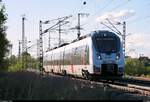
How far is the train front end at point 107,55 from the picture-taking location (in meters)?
33.7

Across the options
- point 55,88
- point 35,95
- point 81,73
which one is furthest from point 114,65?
point 35,95

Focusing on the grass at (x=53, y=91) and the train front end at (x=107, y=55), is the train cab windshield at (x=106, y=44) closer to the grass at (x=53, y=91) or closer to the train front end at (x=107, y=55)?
the train front end at (x=107, y=55)

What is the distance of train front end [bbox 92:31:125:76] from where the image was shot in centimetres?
3366

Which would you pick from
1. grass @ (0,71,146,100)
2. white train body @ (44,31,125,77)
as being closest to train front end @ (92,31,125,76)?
white train body @ (44,31,125,77)

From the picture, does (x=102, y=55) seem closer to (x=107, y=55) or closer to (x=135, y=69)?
(x=107, y=55)

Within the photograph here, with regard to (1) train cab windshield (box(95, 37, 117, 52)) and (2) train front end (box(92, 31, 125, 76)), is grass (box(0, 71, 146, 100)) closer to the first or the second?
(2) train front end (box(92, 31, 125, 76))

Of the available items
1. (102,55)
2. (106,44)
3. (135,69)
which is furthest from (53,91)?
(135,69)

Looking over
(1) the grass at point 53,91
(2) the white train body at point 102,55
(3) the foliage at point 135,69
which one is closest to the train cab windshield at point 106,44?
(2) the white train body at point 102,55

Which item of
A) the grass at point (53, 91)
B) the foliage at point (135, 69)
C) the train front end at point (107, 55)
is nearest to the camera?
the grass at point (53, 91)

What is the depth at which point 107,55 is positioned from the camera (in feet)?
111

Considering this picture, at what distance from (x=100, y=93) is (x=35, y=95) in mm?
2643

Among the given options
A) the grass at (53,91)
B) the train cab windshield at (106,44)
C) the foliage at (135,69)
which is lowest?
the grass at (53,91)

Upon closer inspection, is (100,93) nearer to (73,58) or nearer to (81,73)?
(81,73)

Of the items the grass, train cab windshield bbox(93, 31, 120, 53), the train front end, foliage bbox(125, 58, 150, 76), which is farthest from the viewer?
foliage bbox(125, 58, 150, 76)
